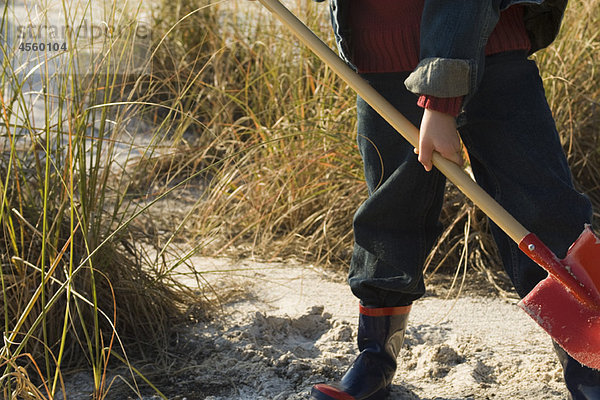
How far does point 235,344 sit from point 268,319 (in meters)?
0.17

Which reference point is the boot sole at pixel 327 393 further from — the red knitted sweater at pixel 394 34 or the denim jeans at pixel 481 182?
the red knitted sweater at pixel 394 34

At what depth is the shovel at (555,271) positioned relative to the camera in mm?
1686

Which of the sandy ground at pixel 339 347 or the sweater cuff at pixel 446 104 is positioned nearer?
the sweater cuff at pixel 446 104

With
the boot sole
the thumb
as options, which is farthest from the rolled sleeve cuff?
the boot sole

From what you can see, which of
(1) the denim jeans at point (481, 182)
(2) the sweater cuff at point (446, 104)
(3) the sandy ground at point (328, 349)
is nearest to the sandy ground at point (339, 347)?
(3) the sandy ground at point (328, 349)

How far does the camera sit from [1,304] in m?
2.16

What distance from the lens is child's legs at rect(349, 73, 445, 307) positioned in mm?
1879

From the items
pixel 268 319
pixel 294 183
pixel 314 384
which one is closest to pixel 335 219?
pixel 294 183

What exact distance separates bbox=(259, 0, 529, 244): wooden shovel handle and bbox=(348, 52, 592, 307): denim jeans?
0.28ft

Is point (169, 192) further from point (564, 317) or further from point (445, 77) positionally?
point (564, 317)

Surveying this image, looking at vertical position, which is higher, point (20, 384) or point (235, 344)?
point (20, 384)

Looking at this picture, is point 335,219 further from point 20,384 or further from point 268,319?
point 20,384

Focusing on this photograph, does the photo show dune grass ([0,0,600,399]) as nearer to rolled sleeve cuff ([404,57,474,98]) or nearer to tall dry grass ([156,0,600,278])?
tall dry grass ([156,0,600,278])

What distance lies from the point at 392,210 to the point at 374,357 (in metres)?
0.38
